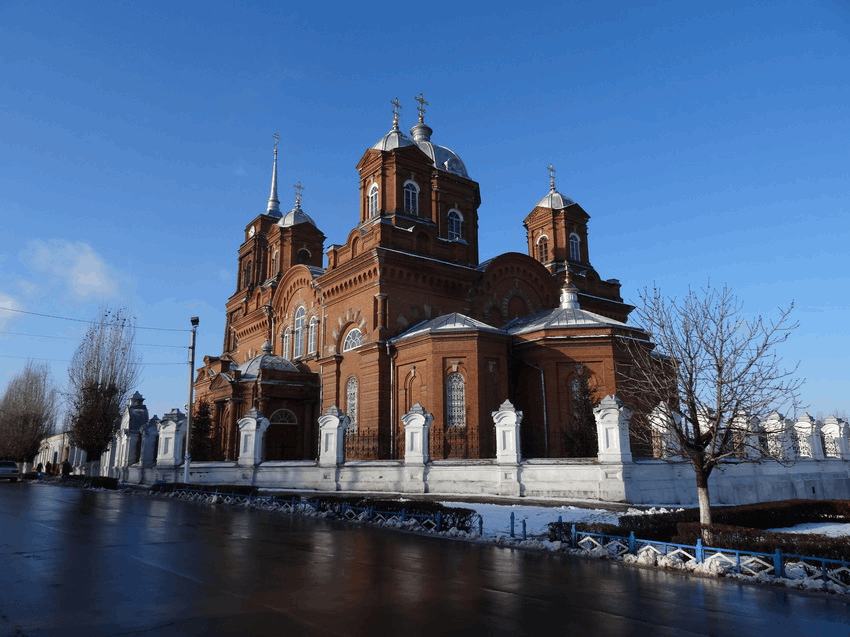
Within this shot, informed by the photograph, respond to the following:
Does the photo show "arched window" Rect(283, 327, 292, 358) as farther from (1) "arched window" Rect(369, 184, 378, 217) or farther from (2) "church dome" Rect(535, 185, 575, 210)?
(2) "church dome" Rect(535, 185, 575, 210)

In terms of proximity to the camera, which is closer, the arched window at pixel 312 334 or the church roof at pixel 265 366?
the church roof at pixel 265 366

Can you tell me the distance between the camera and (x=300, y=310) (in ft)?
115

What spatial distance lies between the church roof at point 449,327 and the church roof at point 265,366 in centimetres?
757

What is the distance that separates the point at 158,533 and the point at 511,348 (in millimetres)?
16950

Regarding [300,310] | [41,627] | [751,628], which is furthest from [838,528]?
[300,310]

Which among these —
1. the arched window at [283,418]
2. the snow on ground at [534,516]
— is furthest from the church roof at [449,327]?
the snow on ground at [534,516]

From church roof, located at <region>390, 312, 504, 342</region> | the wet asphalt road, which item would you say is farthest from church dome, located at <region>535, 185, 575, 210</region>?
the wet asphalt road

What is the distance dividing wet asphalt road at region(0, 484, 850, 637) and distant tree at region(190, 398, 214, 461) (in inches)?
706

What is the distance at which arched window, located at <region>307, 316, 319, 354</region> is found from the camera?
32875mm

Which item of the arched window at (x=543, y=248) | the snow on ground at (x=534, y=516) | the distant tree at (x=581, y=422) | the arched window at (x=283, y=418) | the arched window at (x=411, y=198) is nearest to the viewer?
the snow on ground at (x=534, y=516)

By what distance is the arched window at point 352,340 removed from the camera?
28.8m

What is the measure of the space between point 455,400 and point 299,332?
1370cm

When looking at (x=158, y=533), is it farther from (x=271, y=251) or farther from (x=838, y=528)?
(x=271, y=251)

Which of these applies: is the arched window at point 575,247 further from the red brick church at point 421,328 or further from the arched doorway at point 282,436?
the arched doorway at point 282,436
